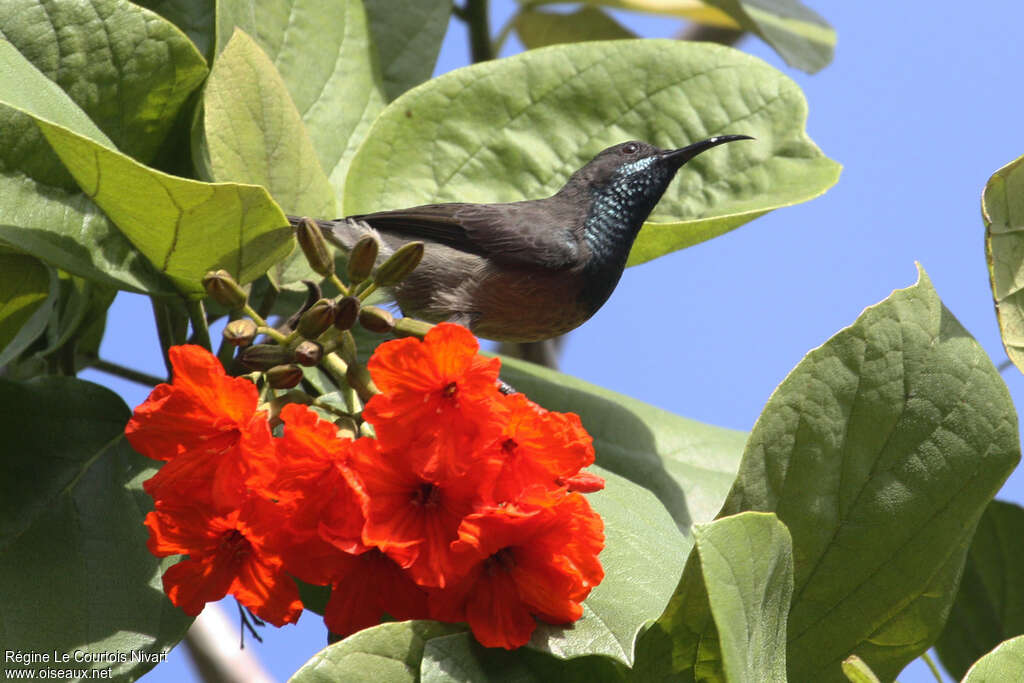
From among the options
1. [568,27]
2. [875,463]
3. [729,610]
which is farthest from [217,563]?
[568,27]

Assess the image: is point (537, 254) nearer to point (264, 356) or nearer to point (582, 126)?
point (582, 126)

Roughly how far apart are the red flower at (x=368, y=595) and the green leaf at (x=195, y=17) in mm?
1218

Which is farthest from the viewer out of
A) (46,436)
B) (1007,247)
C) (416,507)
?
(46,436)

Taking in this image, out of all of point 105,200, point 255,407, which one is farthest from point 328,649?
point 105,200

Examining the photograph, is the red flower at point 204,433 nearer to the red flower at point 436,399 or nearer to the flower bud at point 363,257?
the red flower at point 436,399

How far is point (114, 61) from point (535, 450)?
3.56 feet

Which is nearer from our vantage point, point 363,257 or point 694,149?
point 363,257

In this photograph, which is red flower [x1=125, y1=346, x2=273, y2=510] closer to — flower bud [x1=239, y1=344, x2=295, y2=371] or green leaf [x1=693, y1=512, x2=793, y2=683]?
flower bud [x1=239, y1=344, x2=295, y2=371]

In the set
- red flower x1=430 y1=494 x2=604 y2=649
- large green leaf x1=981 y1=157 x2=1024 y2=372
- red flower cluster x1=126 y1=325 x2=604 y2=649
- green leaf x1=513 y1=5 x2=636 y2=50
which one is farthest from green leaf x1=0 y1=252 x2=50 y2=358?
green leaf x1=513 y1=5 x2=636 y2=50

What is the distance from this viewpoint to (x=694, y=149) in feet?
7.75

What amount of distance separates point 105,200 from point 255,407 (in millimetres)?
439

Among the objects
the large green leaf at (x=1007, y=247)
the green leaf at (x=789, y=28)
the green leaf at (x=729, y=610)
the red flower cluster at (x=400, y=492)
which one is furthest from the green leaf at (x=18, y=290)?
the green leaf at (x=789, y=28)

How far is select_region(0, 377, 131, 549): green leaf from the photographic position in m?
1.81

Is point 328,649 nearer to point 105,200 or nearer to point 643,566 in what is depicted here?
point 643,566
